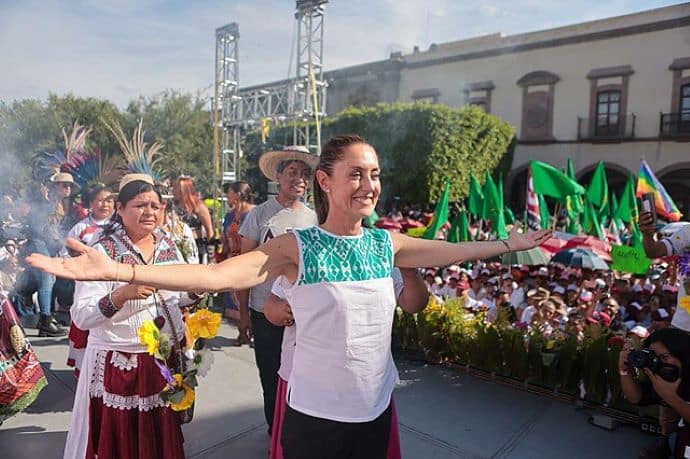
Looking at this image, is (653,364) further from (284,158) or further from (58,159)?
(58,159)

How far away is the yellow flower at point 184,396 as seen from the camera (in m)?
2.19

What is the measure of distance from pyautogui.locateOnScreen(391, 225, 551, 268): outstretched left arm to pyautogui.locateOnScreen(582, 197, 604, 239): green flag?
8.36m

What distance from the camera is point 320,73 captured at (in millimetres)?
13266

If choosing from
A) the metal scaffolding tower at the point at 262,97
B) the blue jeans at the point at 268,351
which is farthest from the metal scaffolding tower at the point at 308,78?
the blue jeans at the point at 268,351

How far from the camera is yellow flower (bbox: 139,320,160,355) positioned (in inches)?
83.0

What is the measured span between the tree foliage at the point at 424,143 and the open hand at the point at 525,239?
15.3 m

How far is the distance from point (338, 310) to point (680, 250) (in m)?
2.40

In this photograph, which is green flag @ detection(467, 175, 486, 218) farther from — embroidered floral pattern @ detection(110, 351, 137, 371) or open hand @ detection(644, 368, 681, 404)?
embroidered floral pattern @ detection(110, 351, 137, 371)

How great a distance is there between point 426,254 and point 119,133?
2.74m

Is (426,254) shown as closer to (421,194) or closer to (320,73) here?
(320,73)

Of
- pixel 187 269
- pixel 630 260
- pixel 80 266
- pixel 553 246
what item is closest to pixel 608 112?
pixel 553 246

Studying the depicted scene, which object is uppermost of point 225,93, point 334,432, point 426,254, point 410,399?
point 225,93

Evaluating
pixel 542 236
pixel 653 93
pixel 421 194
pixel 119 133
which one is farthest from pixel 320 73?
pixel 653 93

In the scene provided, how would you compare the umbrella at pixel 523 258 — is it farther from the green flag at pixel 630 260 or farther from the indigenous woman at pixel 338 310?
the indigenous woman at pixel 338 310
